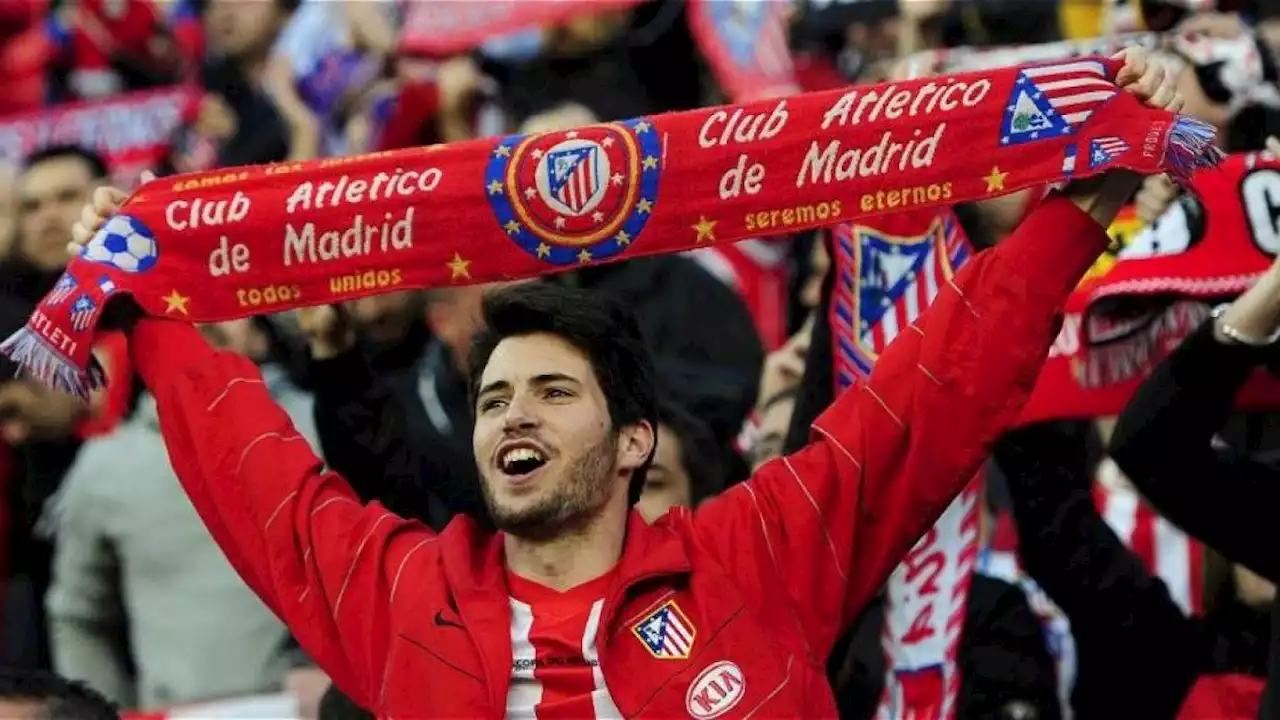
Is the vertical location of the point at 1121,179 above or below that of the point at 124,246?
below

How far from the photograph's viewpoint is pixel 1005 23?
304 inches

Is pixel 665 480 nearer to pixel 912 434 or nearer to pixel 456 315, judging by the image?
pixel 456 315

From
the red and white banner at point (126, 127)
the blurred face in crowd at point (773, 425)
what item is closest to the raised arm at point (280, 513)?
the blurred face in crowd at point (773, 425)

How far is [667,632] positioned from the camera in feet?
14.0

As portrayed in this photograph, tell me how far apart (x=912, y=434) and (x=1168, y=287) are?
39.3 inches

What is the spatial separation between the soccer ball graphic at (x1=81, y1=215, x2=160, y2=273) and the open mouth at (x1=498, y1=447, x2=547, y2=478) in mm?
798

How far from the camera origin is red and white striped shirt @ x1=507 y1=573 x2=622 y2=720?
4.23 meters

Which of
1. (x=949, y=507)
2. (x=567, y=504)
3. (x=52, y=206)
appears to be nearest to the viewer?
(x=567, y=504)

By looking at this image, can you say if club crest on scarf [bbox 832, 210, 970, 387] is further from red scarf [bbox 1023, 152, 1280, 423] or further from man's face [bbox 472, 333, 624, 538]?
man's face [bbox 472, 333, 624, 538]

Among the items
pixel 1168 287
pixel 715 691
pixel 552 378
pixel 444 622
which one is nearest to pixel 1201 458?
pixel 1168 287

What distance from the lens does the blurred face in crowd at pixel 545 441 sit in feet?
14.5

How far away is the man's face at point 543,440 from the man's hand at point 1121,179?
92cm

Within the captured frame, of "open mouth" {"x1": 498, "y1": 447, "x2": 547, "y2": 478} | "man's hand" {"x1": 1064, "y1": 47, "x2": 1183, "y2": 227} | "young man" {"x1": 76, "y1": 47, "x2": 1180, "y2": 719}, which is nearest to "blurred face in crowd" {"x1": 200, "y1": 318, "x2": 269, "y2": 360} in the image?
"young man" {"x1": 76, "y1": 47, "x2": 1180, "y2": 719}

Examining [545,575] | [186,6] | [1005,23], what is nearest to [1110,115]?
[545,575]
